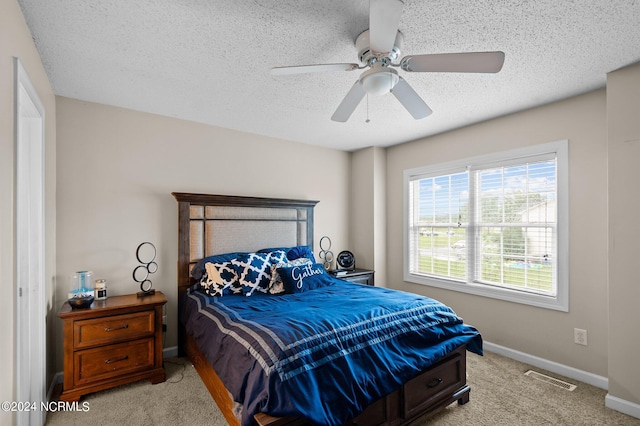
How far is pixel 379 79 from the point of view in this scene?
1809mm

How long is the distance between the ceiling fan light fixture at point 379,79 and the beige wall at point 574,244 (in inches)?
81.3

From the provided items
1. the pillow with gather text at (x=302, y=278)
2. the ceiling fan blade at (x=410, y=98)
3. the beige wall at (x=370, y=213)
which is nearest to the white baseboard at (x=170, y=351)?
the pillow with gather text at (x=302, y=278)

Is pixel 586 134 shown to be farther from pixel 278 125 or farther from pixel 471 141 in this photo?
pixel 278 125

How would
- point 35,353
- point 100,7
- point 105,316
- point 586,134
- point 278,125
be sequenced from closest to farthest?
point 100,7
point 35,353
point 105,316
point 586,134
point 278,125

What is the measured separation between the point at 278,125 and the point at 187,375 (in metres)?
2.66

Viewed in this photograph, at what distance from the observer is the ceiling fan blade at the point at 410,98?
6.46 feet

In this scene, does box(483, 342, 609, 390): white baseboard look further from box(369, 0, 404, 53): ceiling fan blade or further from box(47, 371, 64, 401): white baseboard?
box(47, 371, 64, 401): white baseboard

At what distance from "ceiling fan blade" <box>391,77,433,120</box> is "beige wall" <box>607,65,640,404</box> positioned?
4.82ft

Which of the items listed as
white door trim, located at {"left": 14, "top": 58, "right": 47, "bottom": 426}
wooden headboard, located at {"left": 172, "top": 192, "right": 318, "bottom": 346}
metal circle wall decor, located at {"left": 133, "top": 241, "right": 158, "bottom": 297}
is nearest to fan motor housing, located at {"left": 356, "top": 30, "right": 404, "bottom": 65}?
white door trim, located at {"left": 14, "top": 58, "right": 47, "bottom": 426}

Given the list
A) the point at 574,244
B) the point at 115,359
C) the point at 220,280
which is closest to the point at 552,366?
the point at 574,244

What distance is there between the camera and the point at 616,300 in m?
2.34

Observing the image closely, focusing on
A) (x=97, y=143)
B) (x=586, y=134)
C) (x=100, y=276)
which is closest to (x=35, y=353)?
(x=100, y=276)

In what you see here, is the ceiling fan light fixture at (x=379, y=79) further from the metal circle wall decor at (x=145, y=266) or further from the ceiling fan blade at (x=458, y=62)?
the metal circle wall decor at (x=145, y=266)

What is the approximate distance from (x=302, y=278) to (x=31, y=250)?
81.8 inches
